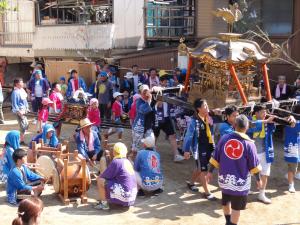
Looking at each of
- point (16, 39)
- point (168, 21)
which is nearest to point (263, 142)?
point (168, 21)

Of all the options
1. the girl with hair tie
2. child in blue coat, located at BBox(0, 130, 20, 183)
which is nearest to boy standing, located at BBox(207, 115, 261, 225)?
the girl with hair tie

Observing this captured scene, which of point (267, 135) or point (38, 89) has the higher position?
point (38, 89)

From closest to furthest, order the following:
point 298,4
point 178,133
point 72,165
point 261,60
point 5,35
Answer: point 72,165, point 261,60, point 178,133, point 298,4, point 5,35

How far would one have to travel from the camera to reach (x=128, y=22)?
1645 cm

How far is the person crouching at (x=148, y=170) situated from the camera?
7520 millimetres

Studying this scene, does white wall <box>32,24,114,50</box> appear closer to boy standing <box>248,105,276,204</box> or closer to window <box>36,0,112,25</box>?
window <box>36,0,112,25</box>

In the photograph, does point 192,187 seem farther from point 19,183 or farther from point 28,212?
point 28,212

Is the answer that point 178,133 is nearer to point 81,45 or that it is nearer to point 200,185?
point 200,185

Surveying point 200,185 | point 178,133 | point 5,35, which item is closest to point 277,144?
point 178,133

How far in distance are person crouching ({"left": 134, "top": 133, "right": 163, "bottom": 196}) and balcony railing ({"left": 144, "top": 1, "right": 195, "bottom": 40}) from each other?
9.36m

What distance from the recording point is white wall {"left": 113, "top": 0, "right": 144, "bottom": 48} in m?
16.2

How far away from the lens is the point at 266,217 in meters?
6.91

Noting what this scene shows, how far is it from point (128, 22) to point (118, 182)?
10.6 metres

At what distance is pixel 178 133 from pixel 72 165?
14.0 feet
